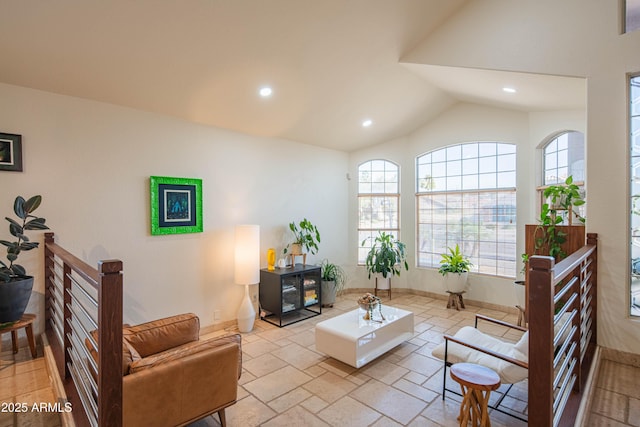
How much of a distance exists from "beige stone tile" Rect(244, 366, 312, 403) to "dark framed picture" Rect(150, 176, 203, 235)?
2.03 meters

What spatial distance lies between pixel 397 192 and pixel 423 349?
3.29 meters

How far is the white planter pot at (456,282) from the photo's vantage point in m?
5.30

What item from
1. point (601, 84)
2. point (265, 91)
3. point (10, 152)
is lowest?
point (10, 152)

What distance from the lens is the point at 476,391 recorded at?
2.35 m

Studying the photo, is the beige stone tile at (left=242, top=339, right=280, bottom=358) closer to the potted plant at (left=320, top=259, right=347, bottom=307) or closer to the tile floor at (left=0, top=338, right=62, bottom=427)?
the potted plant at (left=320, top=259, right=347, bottom=307)

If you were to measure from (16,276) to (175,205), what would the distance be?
5.30 feet

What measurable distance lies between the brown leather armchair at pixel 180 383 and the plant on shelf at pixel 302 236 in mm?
2862

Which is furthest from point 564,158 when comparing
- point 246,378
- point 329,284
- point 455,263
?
point 246,378

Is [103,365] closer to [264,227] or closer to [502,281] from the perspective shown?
[264,227]

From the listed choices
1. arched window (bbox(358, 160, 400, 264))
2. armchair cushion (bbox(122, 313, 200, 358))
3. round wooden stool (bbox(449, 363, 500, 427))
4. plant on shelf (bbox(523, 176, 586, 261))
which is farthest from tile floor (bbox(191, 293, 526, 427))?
arched window (bbox(358, 160, 400, 264))

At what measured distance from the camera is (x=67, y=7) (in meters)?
2.39

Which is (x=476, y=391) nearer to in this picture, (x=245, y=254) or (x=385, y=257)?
(x=245, y=254)

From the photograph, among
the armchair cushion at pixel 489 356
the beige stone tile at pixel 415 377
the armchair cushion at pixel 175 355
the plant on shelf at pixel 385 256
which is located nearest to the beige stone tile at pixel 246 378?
the armchair cushion at pixel 175 355

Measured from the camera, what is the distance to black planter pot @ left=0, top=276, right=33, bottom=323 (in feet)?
8.52
